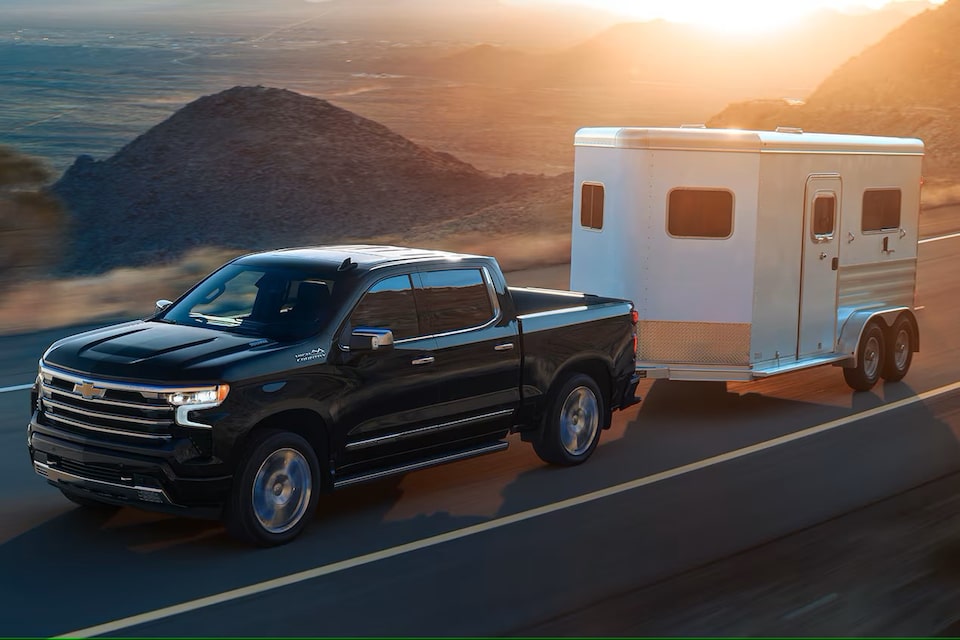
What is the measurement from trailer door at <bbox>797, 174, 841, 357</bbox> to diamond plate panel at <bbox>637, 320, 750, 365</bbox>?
101 centimetres

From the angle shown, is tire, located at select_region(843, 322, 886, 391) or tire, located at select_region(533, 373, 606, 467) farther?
tire, located at select_region(843, 322, 886, 391)

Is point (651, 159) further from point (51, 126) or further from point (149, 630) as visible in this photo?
point (51, 126)

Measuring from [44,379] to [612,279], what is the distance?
6071 millimetres

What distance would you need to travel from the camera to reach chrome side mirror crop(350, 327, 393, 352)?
8.53m

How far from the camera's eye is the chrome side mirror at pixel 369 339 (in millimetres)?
8531

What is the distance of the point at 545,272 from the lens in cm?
2352

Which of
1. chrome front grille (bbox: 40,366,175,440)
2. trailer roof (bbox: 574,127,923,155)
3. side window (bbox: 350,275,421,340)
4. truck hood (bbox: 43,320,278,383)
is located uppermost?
trailer roof (bbox: 574,127,923,155)

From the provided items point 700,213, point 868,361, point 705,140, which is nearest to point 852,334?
point 868,361

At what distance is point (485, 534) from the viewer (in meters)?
8.59

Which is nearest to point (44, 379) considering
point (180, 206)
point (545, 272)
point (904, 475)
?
point (904, 475)

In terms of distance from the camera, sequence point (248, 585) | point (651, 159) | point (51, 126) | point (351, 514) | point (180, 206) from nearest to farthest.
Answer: point (248, 585)
point (351, 514)
point (651, 159)
point (180, 206)
point (51, 126)

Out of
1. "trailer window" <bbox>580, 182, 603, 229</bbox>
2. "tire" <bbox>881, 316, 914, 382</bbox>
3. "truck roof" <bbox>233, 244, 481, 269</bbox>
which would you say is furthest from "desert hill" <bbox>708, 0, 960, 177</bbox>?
"truck roof" <bbox>233, 244, 481, 269</bbox>

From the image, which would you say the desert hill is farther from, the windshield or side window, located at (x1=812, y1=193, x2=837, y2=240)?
the windshield

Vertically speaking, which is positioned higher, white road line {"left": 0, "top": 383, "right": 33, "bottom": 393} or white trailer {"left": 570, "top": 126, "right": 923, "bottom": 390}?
white trailer {"left": 570, "top": 126, "right": 923, "bottom": 390}
